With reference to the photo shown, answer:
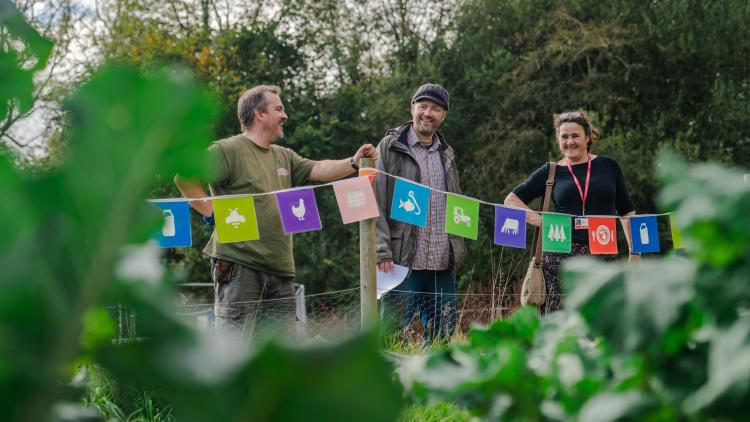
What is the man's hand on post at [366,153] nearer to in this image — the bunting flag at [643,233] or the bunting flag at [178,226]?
the bunting flag at [178,226]

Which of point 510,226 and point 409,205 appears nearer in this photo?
point 409,205

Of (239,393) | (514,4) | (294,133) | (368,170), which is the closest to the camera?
(239,393)

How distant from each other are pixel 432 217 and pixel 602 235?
116cm

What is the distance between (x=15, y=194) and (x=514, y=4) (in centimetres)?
1243

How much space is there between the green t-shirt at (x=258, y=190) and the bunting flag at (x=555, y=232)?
163 centimetres

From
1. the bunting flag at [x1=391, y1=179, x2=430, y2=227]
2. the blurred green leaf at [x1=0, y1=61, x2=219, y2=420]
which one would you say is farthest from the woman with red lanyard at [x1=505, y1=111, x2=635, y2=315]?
the blurred green leaf at [x1=0, y1=61, x2=219, y2=420]

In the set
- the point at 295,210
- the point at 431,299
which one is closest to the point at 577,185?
the point at 431,299

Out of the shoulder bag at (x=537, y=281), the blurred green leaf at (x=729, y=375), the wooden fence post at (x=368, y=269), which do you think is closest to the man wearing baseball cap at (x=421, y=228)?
the wooden fence post at (x=368, y=269)

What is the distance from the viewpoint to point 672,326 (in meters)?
0.48

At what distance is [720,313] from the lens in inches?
18.0

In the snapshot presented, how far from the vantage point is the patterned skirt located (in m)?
4.36

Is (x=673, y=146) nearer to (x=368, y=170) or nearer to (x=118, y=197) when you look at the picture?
(x=368, y=170)

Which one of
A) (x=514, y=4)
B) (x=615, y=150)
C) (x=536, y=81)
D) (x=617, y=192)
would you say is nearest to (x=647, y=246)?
(x=617, y=192)

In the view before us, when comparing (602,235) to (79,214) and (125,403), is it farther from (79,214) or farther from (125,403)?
(79,214)
